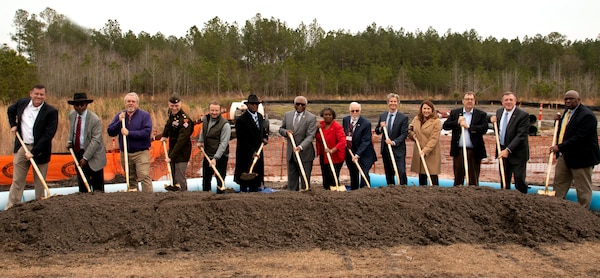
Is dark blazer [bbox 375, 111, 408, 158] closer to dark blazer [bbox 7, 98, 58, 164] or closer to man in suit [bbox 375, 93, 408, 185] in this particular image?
man in suit [bbox 375, 93, 408, 185]

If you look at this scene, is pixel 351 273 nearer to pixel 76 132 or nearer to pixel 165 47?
pixel 76 132

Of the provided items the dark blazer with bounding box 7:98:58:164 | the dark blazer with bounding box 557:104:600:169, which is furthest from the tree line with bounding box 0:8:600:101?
the dark blazer with bounding box 557:104:600:169

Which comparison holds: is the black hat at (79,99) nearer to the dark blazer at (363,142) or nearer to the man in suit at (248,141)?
the man in suit at (248,141)

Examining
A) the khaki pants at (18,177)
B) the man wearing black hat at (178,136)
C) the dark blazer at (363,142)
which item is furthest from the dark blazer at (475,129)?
the khaki pants at (18,177)

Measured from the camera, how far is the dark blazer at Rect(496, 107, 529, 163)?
7.45m

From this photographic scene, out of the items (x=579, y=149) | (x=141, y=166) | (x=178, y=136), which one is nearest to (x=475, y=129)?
(x=579, y=149)

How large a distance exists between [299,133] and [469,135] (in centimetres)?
255

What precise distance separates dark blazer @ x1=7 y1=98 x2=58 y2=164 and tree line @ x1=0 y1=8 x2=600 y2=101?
16516mm

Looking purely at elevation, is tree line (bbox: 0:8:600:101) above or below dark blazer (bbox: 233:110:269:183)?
above

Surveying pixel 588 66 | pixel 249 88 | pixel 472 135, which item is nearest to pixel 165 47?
pixel 249 88

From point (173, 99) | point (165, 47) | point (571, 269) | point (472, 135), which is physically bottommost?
point (571, 269)

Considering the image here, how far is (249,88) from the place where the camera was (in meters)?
42.4

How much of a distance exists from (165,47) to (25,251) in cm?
4901

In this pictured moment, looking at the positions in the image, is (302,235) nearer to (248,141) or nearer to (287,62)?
(248,141)
